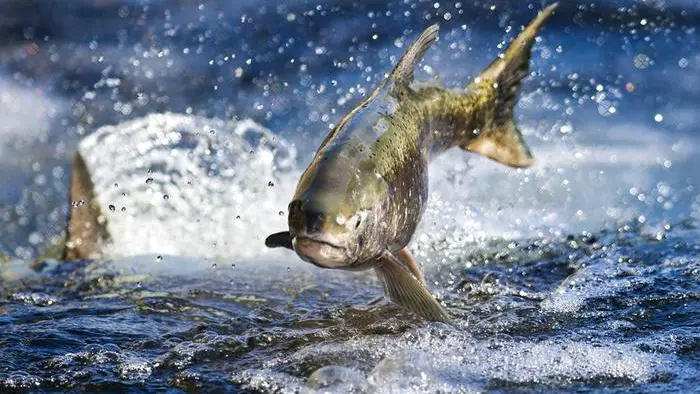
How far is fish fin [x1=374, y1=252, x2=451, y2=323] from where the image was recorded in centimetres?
276

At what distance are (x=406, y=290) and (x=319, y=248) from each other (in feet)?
1.85

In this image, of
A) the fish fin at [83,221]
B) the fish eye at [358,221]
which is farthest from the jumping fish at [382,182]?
Result: the fish fin at [83,221]

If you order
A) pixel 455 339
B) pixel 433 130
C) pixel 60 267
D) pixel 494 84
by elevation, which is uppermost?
pixel 494 84

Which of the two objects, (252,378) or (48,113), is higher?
(48,113)

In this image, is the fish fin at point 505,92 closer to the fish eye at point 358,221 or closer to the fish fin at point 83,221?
the fish eye at point 358,221

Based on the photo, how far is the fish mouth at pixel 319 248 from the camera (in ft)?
7.59

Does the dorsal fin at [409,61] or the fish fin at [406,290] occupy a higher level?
the dorsal fin at [409,61]

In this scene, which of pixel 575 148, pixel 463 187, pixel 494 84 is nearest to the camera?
pixel 494 84

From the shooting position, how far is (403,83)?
3180 mm

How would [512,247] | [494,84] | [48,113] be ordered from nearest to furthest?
[494,84] < [512,247] < [48,113]

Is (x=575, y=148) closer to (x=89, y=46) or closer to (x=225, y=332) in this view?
(x=89, y=46)

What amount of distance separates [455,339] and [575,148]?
825 cm

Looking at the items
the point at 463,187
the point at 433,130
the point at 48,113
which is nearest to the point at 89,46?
the point at 48,113

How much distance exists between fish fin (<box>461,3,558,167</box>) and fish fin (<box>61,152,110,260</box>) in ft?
9.05
